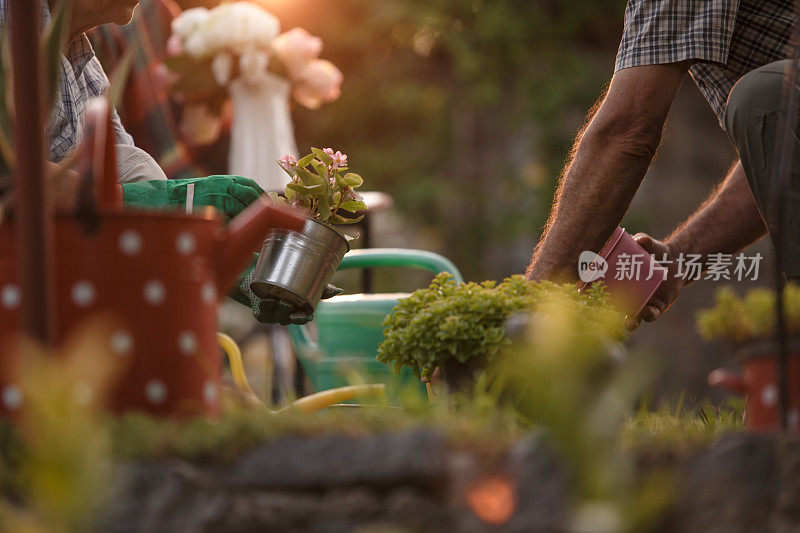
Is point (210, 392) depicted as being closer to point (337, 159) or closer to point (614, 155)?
point (337, 159)

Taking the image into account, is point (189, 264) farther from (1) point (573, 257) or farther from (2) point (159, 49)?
(2) point (159, 49)

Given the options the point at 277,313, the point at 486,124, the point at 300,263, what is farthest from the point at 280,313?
the point at 486,124

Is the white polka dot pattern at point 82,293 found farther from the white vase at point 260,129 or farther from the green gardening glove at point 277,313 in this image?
the white vase at point 260,129

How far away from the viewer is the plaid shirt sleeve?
1729 mm

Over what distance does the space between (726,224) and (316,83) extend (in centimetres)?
176

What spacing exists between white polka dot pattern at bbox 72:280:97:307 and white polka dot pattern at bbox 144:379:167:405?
97mm

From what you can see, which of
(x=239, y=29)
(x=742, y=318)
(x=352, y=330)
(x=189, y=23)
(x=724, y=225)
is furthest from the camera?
(x=189, y=23)

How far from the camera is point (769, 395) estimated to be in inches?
42.9

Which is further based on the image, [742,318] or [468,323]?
[742,318]

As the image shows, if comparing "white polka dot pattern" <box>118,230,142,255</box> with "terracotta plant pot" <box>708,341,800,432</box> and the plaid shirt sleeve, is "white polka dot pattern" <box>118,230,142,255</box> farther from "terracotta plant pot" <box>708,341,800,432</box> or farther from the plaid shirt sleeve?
the plaid shirt sleeve

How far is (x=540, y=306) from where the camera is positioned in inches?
47.9

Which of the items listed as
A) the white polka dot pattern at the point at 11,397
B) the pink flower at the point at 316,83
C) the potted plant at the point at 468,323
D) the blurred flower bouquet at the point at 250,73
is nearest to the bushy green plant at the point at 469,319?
the potted plant at the point at 468,323

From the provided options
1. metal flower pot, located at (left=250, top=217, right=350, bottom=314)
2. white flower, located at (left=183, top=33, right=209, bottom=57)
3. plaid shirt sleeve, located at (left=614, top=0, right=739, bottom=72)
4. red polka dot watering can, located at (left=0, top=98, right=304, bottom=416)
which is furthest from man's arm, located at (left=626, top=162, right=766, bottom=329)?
white flower, located at (left=183, top=33, right=209, bottom=57)

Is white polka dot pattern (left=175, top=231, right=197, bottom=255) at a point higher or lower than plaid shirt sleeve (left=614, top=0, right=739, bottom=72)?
lower
